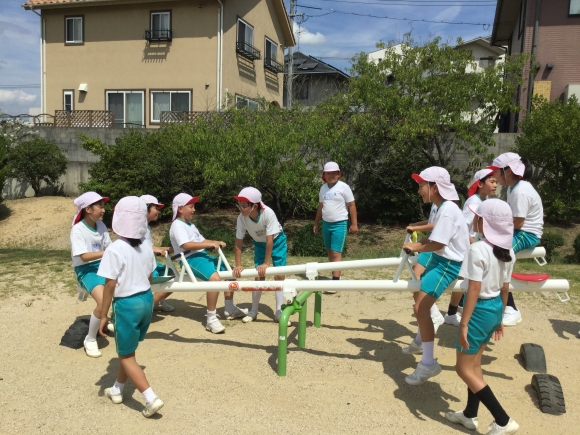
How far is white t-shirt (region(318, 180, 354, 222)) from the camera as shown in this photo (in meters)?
6.53

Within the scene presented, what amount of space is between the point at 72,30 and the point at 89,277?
1838 cm

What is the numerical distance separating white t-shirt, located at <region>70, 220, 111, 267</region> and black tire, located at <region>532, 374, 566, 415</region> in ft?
12.9

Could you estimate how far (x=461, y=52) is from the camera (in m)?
11.8

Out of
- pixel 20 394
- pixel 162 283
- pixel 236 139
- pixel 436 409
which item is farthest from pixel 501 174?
pixel 236 139

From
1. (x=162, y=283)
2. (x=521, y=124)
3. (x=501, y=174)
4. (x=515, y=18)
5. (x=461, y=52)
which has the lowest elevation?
(x=162, y=283)

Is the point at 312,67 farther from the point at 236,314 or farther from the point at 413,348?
the point at 413,348

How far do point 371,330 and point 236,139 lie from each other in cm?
597

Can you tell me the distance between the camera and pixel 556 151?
37.4 ft

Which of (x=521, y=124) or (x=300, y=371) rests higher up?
(x=521, y=124)

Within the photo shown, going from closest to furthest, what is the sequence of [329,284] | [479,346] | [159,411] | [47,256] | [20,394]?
[479,346] → [159,411] → [20,394] → [329,284] → [47,256]

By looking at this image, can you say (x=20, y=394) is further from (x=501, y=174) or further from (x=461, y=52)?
(x=461, y=52)

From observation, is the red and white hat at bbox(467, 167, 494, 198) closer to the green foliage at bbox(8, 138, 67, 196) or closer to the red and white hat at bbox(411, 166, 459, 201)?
the red and white hat at bbox(411, 166, 459, 201)

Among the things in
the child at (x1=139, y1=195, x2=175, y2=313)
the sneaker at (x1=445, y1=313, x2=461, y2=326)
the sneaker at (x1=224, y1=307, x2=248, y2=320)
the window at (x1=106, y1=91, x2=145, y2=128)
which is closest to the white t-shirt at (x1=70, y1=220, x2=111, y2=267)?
the child at (x1=139, y1=195, x2=175, y2=313)

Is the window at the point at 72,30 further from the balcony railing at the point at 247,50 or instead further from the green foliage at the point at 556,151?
the green foliage at the point at 556,151
